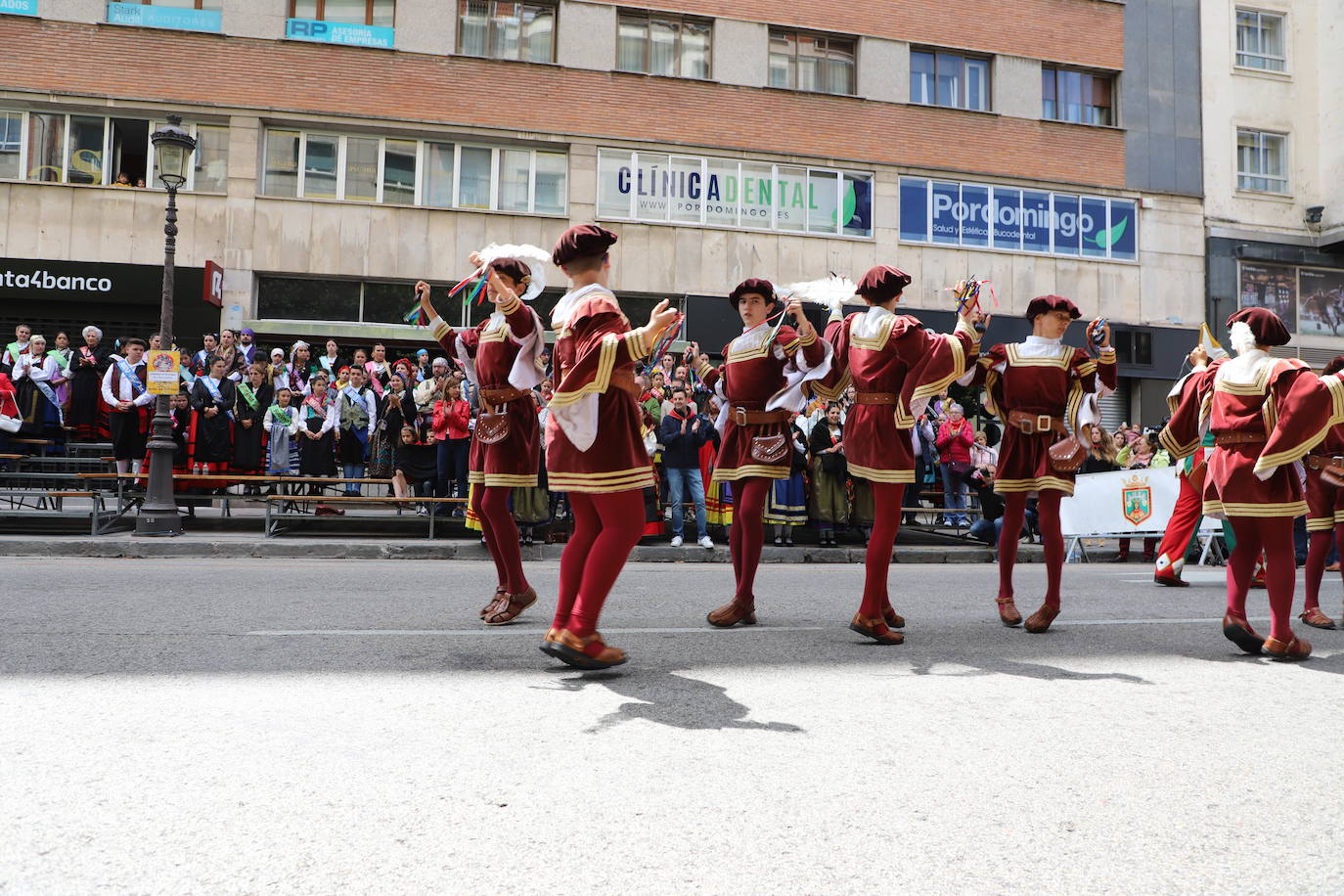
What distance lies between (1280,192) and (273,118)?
83.7 ft

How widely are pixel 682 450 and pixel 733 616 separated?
7337mm

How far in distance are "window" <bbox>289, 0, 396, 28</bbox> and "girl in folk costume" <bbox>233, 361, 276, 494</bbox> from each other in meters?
11.0

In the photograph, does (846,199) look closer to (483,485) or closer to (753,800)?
(483,485)

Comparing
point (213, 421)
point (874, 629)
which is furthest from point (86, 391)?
point (874, 629)

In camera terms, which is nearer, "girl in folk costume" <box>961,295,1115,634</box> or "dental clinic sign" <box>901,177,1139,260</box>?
"girl in folk costume" <box>961,295,1115,634</box>

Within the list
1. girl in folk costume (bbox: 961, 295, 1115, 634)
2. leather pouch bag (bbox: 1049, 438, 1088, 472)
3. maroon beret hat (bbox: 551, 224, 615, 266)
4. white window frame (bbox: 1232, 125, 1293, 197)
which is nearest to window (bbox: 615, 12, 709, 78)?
white window frame (bbox: 1232, 125, 1293, 197)

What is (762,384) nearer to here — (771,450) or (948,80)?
(771,450)

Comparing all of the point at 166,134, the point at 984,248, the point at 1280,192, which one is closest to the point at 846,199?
the point at 984,248

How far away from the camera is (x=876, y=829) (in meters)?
2.98

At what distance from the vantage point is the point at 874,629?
6.04 metres

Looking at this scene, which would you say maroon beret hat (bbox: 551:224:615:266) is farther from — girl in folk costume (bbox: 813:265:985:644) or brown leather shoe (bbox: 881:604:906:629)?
brown leather shoe (bbox: 881:604:906:629)

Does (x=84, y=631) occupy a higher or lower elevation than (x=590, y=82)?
lower

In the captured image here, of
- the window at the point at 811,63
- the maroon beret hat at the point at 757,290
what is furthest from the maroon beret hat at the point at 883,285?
the window at the point at 811,63

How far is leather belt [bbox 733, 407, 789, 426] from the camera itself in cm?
694
